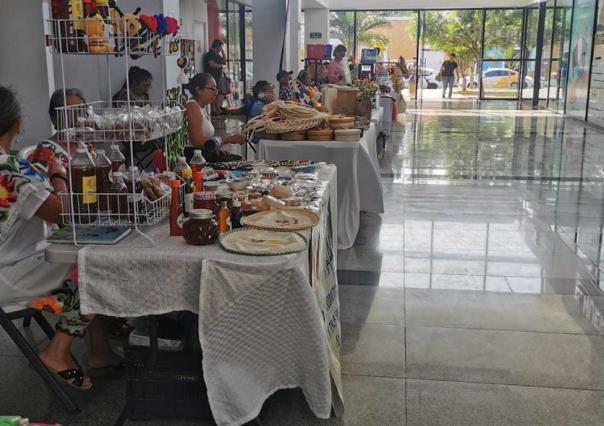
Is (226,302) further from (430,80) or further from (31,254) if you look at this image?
(430,80)

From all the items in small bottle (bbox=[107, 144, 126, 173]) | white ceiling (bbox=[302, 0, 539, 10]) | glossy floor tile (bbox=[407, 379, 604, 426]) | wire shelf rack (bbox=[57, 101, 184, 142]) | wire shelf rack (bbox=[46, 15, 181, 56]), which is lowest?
glossy floor tile (bbox=[407, 379, 604, 426])

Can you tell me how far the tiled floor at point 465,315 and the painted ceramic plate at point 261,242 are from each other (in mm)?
687

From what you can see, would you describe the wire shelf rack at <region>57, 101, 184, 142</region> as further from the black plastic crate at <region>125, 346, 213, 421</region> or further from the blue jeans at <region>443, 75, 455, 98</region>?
the blue jeans at <region>443, 75, 455, 98</region>

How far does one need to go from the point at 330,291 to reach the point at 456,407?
28.3 inches

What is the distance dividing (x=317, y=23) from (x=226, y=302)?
20379 mm

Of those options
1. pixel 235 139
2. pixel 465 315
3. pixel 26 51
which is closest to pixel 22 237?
pixel 465 315

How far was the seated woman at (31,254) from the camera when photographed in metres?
2.27

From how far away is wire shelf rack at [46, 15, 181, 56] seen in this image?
2.08 meters

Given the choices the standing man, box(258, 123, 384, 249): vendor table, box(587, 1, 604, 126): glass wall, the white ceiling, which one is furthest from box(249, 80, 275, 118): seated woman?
the standing man

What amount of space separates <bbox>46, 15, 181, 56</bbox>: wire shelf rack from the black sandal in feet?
3.95

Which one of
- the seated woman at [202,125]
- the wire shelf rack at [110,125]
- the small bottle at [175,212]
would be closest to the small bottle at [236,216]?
the small bottle at [175,212]

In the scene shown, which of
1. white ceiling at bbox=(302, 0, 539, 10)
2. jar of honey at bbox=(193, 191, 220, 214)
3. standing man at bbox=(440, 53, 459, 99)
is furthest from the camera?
standing man at bbox=(440, 53, 459, 99)

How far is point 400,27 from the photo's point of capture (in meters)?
25.6

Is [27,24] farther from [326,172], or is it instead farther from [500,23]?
[500,23]
